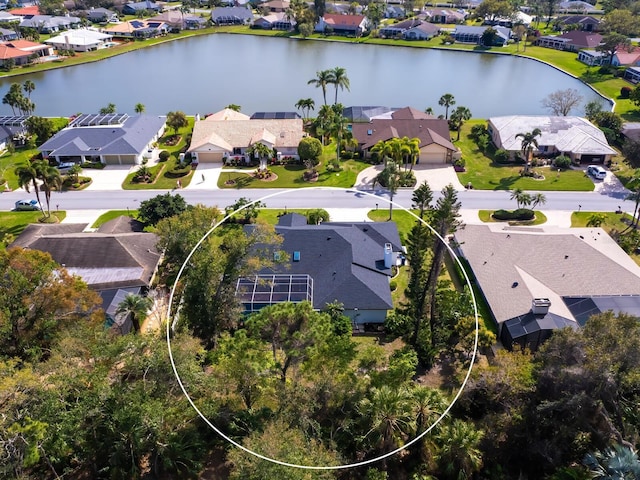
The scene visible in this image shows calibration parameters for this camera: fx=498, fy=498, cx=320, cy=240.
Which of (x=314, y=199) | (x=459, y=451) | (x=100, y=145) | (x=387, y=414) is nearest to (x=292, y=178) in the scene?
(x=314, y=199)

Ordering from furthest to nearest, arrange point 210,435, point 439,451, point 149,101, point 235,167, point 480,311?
point 149,101 → point 235,167 → point 480,311 → point 210,435 → point 439,451

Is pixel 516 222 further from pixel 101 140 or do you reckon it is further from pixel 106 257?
pixel 101 140

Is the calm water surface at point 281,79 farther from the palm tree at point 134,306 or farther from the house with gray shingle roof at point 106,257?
the palm tree at point 134,306

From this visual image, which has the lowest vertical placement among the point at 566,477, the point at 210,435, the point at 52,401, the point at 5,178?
the point at 5,178

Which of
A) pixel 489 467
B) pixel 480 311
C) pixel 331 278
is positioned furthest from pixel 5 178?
pixel 489 467

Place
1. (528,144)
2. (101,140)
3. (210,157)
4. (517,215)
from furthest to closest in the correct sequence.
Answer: (101,140) → (210,157) → (528,144) → (517,215)

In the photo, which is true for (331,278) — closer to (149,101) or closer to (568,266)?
(568,266)

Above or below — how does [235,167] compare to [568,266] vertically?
below
